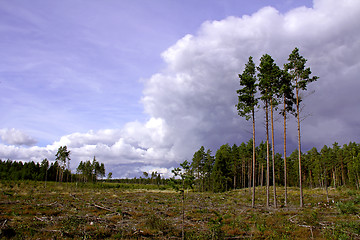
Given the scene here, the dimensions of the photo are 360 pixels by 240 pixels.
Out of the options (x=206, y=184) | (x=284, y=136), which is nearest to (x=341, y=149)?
(x=206, y=184)

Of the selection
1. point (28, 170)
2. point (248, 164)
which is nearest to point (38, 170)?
point (28, 170)

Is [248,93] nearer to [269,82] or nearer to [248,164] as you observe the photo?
[269,82]

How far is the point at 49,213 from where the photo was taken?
18.2 m

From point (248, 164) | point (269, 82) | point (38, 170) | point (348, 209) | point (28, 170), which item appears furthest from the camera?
point (38, 170)

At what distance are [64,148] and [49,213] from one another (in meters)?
65.5

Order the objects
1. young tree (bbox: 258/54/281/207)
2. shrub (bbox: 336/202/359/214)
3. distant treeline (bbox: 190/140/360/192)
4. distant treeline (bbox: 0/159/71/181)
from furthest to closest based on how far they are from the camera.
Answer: distant treeline (bbox: 0/159/71/181) < distant treeline (bbox: 190/140/360/192) < young tree (bbox: 258/54/281/207) < shrub (bbox: 336/202/359/214)

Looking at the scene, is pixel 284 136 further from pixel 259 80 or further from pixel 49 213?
pixel 49 213

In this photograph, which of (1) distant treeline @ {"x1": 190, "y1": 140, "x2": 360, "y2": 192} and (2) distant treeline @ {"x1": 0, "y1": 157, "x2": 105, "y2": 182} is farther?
(2) distant treeline @ {"x1": 0, "y1": 157, "x2": 105, "y2": 182}

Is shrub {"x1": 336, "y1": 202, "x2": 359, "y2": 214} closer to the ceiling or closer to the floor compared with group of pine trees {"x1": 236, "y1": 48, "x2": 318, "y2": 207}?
closer to the floor

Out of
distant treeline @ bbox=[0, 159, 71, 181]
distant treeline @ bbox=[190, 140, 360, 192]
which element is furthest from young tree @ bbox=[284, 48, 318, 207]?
distant treeline @ bbox=[0, 159, 71, 181]

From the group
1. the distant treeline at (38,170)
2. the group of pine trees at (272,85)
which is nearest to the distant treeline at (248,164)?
the group of pine trees at (272,85)

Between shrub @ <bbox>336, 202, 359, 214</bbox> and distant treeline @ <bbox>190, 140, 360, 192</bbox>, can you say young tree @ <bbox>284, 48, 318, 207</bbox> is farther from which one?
distant treeline @ <bbox>190, 140, 360, 192</bbox>

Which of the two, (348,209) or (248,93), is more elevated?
(248,93)

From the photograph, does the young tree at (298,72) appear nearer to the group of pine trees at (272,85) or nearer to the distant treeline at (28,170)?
the group of pine trees at (272,85)
